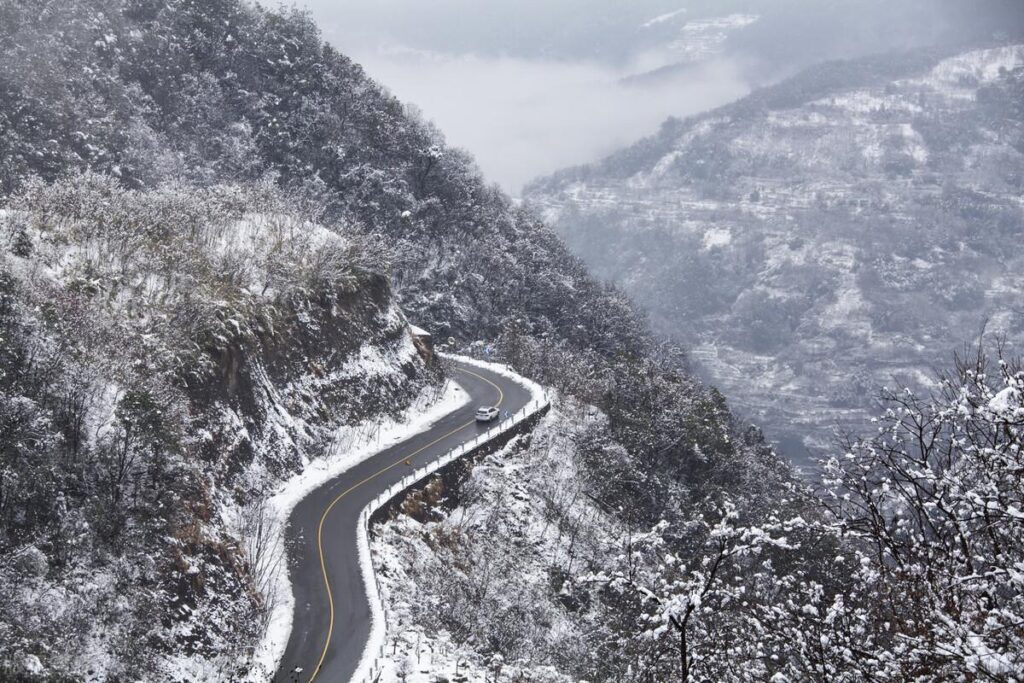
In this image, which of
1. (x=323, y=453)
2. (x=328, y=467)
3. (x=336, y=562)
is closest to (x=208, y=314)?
(x=323, y=453)

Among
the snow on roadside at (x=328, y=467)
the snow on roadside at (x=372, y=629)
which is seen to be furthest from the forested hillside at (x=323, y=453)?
the snow on roadside at (x=372, y=629)

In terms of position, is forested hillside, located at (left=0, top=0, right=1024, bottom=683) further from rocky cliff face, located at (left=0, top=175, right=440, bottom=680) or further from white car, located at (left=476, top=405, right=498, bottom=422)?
white car, located at (left=476, top=405, right=498, bottom=422)

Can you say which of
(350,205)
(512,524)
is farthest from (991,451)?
(350,205)

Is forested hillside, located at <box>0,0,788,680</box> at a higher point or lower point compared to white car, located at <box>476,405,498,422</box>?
higher

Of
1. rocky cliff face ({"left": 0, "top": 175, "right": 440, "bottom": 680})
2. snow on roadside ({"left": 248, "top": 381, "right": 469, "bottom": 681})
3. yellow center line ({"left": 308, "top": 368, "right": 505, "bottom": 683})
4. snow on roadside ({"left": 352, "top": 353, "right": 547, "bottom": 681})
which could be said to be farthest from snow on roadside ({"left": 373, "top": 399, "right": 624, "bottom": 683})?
rocky cliff face ({"left": 0, "top": 175, "right": 440, "bottom": 680})

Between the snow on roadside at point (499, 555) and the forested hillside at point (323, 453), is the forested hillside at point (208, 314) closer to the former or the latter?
the forested hillside at point (323, 453)

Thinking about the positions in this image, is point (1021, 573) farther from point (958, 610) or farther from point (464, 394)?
point (464, 394)
